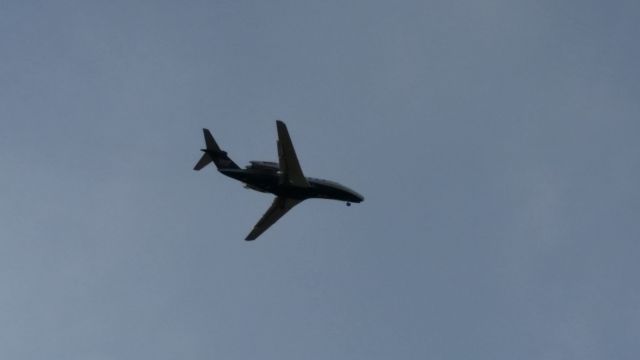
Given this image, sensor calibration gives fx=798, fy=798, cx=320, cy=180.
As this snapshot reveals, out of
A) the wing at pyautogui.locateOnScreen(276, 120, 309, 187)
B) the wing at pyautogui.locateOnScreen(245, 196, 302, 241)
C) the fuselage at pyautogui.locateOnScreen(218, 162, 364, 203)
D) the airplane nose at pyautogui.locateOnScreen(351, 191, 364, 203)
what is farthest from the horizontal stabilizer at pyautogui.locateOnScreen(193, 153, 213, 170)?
the airplane nose at pyautogui.locateOnScreen(351, 191, 364, 203)

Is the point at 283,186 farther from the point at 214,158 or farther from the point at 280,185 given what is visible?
the point at 214,158

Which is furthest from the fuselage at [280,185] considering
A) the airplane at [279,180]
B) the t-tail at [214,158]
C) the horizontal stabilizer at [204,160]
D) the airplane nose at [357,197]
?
the horizontal stabilizer at [204,160]

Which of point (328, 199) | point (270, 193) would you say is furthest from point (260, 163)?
point (328, 199)

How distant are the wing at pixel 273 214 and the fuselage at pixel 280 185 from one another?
6.12ft

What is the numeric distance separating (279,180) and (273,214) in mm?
7273

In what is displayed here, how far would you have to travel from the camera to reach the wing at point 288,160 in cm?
8017

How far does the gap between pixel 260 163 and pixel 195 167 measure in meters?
8.46

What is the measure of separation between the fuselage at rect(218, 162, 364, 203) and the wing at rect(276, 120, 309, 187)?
89 centimetres

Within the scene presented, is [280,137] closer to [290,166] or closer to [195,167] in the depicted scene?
[290,166]

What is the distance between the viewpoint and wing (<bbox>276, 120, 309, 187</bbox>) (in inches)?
3156

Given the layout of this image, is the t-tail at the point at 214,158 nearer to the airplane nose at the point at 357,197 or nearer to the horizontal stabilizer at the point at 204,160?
the horizontal stabilizer at the point at 204,160

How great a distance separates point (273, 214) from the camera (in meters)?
91.3

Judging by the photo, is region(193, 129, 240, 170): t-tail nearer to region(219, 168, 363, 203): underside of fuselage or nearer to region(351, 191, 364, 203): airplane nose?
region(219, 168, 363, 203): underside of fuselage

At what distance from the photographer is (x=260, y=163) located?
3398 inches
